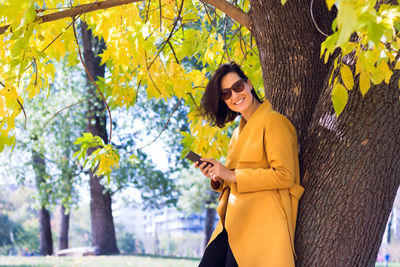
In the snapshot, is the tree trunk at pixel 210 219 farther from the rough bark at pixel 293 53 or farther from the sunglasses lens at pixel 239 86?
the sunglasses lens at pixel 239 86

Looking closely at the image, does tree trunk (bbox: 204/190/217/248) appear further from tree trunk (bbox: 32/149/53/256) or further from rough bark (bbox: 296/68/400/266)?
rough bark (bbox: 296/68/400/266)

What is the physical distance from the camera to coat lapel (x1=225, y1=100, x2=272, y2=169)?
267 centimetres

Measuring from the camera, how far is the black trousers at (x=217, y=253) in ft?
8.64

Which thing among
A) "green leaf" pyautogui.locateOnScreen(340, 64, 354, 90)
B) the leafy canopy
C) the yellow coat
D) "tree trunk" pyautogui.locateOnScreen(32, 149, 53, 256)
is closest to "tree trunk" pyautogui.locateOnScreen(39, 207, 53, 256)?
"tree trunk" pyautogui.locateOnScreen(32, 149, 53, 256)

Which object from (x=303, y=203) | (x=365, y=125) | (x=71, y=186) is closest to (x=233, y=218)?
(x=303, y=203)

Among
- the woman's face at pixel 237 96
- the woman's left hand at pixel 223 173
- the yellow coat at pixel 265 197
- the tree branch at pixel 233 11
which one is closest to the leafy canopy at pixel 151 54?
the tree branch at pixel 233 11

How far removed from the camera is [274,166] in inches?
97.1

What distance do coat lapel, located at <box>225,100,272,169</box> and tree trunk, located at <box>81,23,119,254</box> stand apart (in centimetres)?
970

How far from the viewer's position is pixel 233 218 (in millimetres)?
2555

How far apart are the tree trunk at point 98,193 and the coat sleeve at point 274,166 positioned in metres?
10.0

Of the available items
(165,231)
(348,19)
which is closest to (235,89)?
(348,19)

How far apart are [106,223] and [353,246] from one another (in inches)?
417

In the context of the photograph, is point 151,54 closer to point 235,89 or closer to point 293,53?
point 235,89

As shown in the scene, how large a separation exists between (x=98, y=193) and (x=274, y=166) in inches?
421
